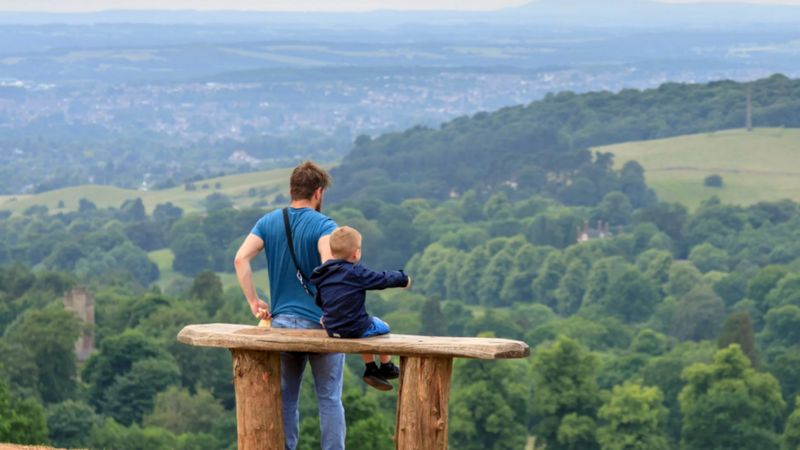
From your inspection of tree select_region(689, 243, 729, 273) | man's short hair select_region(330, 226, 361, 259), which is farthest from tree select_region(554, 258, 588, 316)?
man's short hair select_region(330, 226, 361, 259)

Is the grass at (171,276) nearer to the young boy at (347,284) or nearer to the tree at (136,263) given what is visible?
the tree at (136,263)

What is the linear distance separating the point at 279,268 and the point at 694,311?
393ft

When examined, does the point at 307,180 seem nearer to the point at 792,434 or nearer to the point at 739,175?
the point at 792,434

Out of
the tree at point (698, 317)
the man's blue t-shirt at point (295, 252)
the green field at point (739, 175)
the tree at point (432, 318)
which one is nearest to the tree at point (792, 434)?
the tree at point (432, 318)

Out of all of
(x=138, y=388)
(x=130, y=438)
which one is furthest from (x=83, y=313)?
(x=130, y=438)

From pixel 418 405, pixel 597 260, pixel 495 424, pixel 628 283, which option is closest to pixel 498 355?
pixel 418 405

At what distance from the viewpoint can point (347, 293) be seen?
1020cm

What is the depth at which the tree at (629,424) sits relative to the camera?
2744 inches

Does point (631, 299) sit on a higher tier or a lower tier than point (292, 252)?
lower

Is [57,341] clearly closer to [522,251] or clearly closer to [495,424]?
[495,424]

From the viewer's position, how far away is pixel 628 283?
140250 mm

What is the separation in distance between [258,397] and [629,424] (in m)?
61.6

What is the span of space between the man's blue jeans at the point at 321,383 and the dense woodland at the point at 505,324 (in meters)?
34.1

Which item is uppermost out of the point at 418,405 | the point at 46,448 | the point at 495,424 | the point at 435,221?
the point at 418,405
